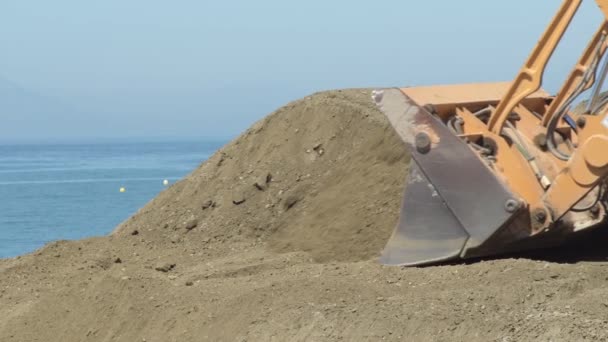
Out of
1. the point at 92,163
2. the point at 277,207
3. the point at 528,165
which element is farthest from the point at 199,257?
the point at 92,163

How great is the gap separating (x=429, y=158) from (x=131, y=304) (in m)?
2.33

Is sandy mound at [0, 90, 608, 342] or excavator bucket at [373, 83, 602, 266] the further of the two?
excavator bucket at [373, 83, 602, 266]

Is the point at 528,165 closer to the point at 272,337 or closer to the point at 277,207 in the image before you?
the point at 272,337

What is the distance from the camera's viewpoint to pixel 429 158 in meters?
8.07

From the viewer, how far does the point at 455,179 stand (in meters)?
7.96

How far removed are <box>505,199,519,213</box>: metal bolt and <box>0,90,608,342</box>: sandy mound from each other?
0.48 metres

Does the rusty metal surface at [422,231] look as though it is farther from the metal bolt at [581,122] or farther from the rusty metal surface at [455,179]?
the metal bolt at [581,122]

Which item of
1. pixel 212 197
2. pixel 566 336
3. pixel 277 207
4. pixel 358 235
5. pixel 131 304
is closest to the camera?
pixel 566 336

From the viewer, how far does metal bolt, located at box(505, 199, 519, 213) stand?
25.2 ft

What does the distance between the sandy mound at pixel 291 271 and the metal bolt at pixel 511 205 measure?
0.48m

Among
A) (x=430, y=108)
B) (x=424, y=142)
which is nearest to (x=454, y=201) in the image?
(x=424, y=142)

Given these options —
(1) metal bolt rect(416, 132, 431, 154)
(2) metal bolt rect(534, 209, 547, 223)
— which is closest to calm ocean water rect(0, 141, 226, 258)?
(1) metal bolt rect(416, 132, 431, 154)

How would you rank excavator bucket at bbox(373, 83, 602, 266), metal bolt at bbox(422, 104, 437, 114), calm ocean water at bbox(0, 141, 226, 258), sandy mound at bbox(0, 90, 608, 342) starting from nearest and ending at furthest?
1. sandy mound at bbox(0, 90, 608, 342)
2. excavator bucket at bbox(373, 83, 602, 266)
3. metal bolt at bbox(422, 104, 437, 114)
4. calm ocean water at bbox(0, 141, 226, 258)

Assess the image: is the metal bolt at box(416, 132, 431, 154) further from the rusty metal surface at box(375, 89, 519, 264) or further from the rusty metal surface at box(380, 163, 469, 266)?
the rusty metal surface at box(380, 163, 469, 266)
